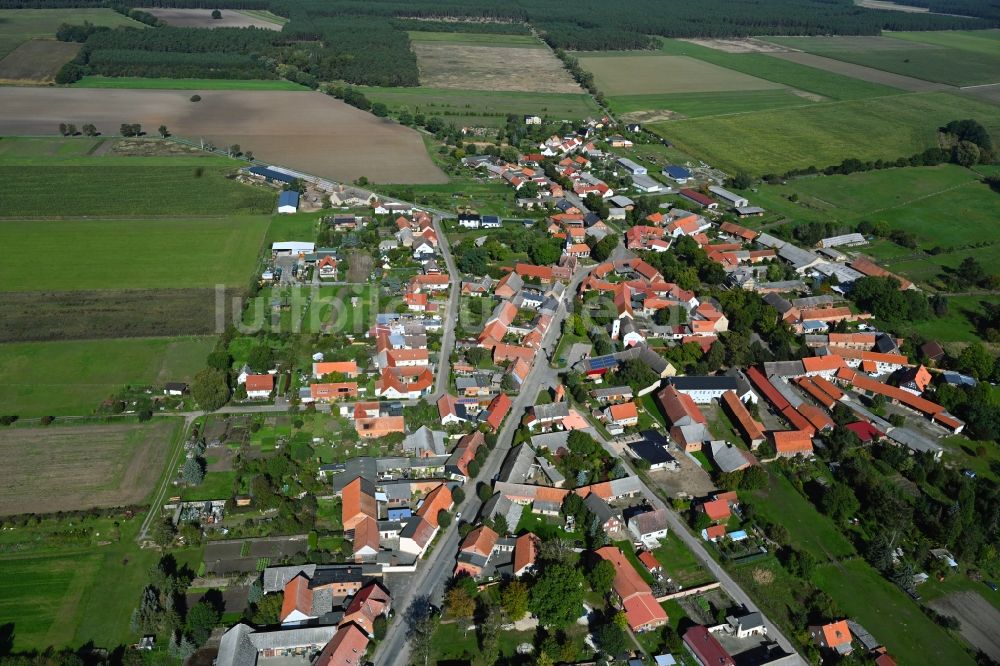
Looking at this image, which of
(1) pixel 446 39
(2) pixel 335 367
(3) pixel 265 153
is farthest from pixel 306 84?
(2) pixel 335 367

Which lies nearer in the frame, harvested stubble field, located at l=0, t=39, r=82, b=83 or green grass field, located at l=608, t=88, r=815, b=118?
harvested stubble field, located at l=0, t=39, r=82, b=83

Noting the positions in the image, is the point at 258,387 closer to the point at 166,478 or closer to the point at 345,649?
the point at 166,478

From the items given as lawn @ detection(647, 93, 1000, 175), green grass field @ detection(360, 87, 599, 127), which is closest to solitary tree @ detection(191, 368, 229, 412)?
lawn @ detection(647, 93, 1000, 175)

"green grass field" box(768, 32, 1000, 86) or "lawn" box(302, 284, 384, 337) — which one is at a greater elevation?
"green grass field" box(768, 32, 1000, 86)

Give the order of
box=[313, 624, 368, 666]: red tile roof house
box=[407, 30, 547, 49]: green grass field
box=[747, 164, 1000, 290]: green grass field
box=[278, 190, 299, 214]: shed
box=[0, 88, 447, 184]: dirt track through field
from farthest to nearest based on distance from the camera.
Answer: box=[407, 30, 547, 49]: green grass field, box=[0, 88, 447, 184]: dirt track through field, box=[278, 190, 299, 214]: shed, box=[747, 164, 1000, 290]: green grass field, box=[313, 624, 368, 666]: red tile roof house

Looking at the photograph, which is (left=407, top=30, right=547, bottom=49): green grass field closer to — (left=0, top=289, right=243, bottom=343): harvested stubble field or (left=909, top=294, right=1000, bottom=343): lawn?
(left=0, top=289, right=243, bottom=343): harvested stubble field

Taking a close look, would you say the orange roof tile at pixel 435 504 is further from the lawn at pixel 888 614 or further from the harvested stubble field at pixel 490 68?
the harvested stubble field at pixel 490 68

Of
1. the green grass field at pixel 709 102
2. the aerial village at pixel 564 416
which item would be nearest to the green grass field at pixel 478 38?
the green grass field at pixel 709 102

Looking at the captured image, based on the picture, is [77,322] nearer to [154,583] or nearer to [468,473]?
[154,583]
